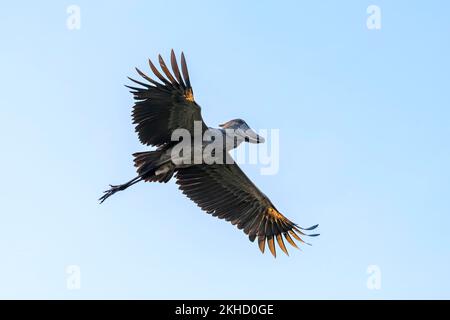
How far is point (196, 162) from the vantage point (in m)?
18.2

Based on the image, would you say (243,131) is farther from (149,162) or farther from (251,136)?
(149,162)

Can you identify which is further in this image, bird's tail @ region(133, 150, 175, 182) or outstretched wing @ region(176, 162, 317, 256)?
outstretched wing @ region(176, 162, 317, 256)

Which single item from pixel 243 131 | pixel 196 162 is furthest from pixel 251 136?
pixel 196 162

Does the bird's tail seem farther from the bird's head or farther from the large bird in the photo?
the bird's head

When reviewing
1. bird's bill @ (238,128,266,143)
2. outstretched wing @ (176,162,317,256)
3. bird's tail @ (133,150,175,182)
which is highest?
bird's bill @ (238,128,266,143)

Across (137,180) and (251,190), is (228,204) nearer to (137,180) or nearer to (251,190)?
(251,190)

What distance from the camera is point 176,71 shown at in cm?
1681

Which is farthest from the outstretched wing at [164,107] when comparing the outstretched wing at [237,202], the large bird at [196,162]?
the outstretched wing at [237,202]

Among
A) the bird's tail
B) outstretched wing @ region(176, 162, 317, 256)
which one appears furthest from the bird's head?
the bird's tail

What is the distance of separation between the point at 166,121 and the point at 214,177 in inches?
79.7

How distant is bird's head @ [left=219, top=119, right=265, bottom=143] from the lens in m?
17.8

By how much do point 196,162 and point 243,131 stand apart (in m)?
1.22

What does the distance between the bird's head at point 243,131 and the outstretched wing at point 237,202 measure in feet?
3.38

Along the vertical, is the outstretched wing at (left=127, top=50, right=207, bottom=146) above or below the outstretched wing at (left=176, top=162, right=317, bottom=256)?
above
